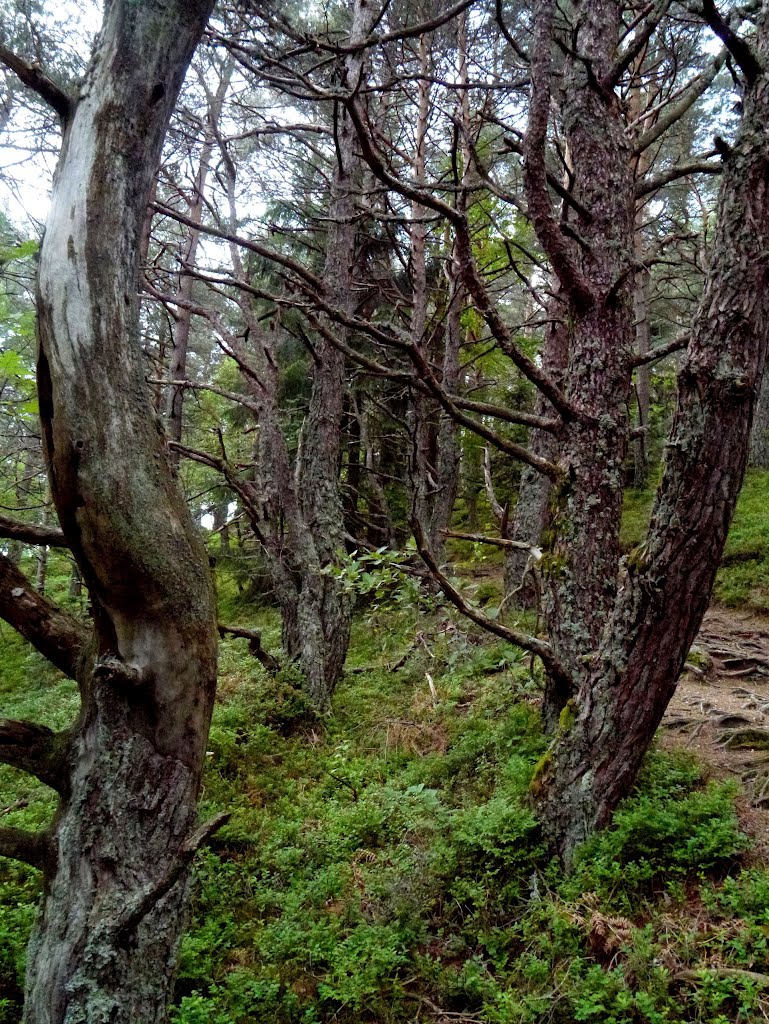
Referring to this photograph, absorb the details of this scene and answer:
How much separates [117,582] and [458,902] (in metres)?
3.06

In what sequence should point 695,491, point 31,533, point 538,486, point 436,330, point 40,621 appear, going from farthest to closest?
point 436,330 < point 538,486 < point 695,491 < point 31,533 < point 40,621

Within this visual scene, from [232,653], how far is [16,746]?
7160 mm

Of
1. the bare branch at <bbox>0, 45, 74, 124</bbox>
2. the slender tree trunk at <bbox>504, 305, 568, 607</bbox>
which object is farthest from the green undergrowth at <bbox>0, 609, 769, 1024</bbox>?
the bare branch at <bbox>0, 45, 74, 124</bbox>

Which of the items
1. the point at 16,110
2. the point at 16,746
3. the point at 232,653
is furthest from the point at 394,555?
the point at 16,110

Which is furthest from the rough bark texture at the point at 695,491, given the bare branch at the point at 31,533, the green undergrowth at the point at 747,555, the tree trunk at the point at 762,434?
the tree trunk at the point at 762,434

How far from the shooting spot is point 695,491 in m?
3.11

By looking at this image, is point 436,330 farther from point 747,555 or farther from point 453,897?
point 453,897

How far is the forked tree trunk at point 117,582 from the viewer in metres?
2.11

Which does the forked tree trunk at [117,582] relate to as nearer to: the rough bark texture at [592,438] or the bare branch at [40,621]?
the bare branch at [40,621]

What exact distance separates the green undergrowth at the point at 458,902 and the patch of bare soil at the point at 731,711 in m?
0.32

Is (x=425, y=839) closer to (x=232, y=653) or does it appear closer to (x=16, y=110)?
(x=232, y=653)

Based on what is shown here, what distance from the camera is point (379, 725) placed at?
658 centimetres

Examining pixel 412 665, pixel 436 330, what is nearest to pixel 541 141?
pixel 412 665

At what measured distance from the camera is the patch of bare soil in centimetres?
414
